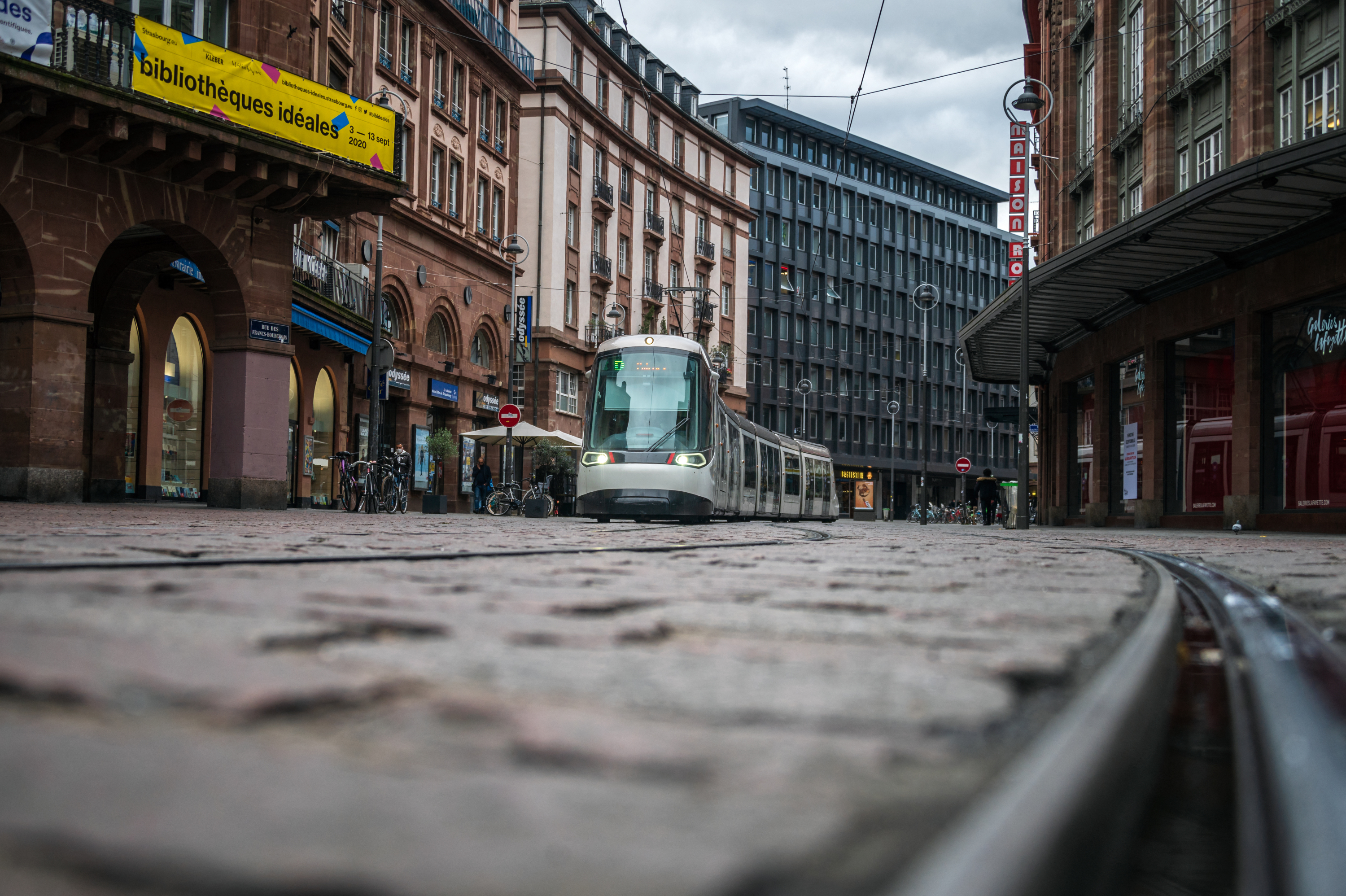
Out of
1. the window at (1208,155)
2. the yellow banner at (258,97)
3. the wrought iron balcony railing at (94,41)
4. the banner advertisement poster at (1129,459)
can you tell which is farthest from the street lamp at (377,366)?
the window at (1208,155)

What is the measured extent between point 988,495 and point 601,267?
2213 cm

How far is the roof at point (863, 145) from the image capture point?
7681 centimetres

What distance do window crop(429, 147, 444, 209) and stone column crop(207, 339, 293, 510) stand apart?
62.7ft

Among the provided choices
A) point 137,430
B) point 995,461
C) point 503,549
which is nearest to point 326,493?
point 137,430

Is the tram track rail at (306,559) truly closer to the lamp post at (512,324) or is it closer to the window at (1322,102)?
the window at (1322,102)

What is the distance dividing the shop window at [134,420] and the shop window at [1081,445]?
826 inches

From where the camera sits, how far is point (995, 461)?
93.9 m

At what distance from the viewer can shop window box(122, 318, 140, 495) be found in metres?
22.7

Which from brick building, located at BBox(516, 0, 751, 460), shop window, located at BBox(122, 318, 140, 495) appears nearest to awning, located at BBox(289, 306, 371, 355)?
shop window, located at BBox(122, 318, 140, 495)

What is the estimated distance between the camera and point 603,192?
5291 centimetres

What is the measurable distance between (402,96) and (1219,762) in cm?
3715

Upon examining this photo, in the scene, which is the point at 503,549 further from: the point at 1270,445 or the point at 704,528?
the point at 1270,445

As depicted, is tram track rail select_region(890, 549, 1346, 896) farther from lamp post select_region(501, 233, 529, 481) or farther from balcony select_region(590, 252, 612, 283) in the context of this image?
balcony select_region(590, 252, 612, 283)

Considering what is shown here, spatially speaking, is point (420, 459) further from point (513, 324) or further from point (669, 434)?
point (669, 434)
